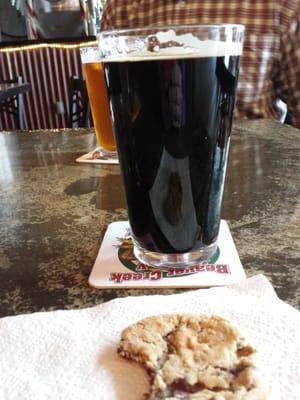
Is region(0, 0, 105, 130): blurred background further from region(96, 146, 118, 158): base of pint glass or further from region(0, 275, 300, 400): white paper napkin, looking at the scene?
region(0, 275, 300, 400): white paper napkin

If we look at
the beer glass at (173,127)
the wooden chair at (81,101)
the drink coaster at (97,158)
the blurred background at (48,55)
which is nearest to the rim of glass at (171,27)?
the beer glass at (173,127)

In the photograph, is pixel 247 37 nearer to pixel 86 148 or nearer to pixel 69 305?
pixel 86 148

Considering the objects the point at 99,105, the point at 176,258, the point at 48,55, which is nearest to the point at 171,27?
the point at 176,258

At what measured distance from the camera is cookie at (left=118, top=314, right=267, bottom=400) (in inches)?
9.8

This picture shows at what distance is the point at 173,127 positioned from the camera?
0.40m

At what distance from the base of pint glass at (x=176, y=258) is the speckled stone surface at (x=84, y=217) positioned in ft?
0.14

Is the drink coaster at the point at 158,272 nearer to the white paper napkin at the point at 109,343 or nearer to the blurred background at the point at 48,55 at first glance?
the white paper napkin at the point at 109,343

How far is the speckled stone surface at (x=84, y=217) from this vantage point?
0.42 meters

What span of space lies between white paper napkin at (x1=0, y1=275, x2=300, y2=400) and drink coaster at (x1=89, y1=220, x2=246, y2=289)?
1.2 inches

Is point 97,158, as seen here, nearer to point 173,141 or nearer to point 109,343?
point 173,141

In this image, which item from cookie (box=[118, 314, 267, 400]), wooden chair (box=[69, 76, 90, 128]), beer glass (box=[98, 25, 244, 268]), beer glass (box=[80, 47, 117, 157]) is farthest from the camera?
wooden chair (box=[69, 76, 90, 128])

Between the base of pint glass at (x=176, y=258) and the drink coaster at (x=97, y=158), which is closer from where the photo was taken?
the base of pint glass at (x=176, y=258)

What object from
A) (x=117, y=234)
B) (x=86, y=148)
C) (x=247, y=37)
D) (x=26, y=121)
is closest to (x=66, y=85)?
(x=26, y=121)

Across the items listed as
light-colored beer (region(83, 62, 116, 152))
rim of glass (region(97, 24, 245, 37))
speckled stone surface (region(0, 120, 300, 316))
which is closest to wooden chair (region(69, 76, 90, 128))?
light-colored beer (region(83, 62, 116, 152))
